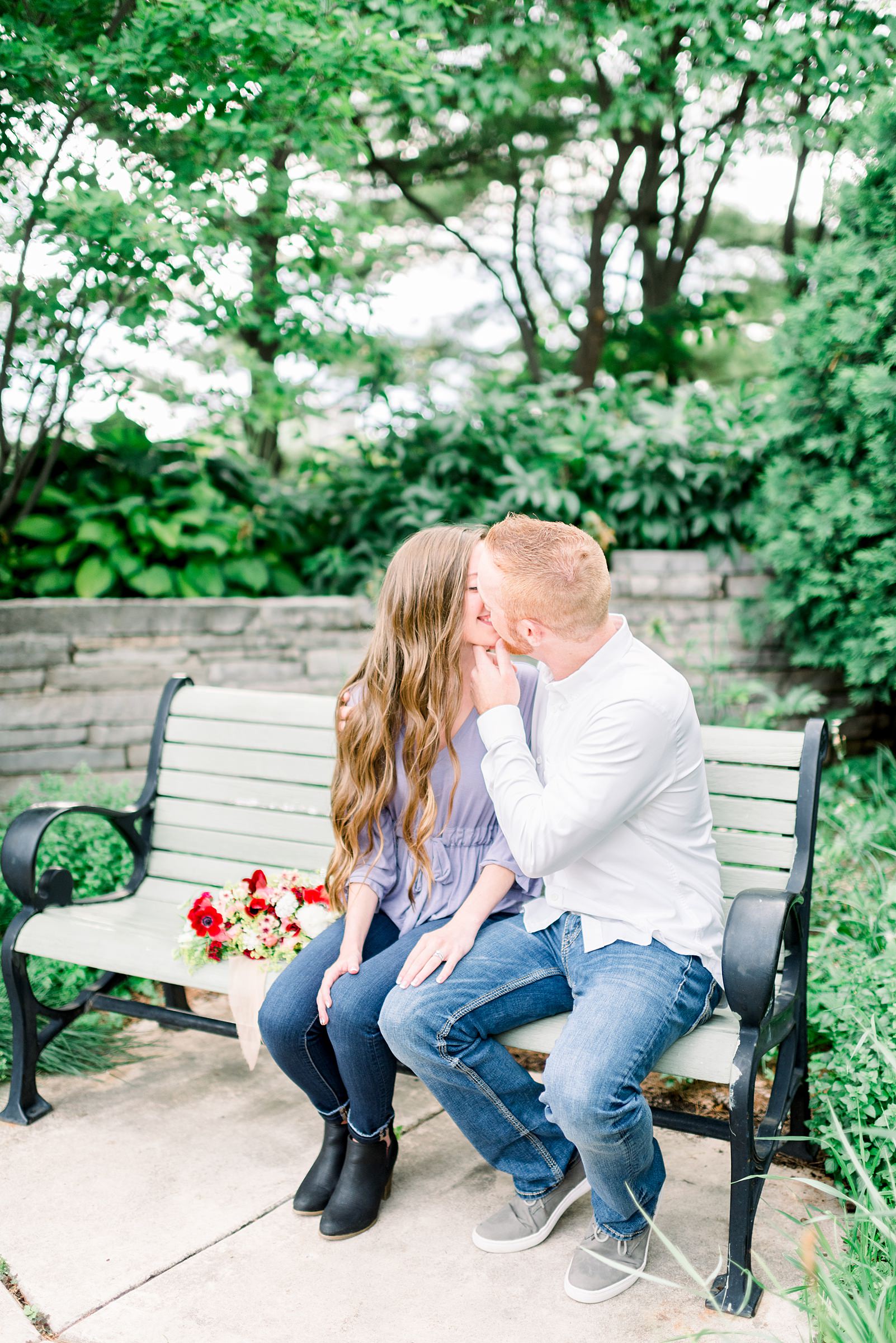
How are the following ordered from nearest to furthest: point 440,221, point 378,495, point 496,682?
point 496,682 → point 378,495 → point 440,221

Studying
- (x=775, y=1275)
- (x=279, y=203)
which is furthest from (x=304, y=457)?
(x=775, y=1275)

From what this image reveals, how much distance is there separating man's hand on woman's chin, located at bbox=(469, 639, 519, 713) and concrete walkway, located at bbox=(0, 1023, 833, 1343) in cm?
116

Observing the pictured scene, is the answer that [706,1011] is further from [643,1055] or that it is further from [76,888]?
[76,888]

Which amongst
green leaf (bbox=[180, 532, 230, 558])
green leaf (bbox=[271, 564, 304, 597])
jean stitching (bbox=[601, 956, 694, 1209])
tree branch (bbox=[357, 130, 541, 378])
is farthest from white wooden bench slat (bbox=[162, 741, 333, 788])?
tree branch (bbox=[357, 130, 541, 378])

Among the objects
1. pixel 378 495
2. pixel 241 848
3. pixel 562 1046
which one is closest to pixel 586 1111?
pixel 562 1046

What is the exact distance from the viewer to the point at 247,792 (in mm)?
3193

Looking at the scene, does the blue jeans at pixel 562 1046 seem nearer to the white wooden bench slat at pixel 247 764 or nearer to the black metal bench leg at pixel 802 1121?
the black metal bench leg at pixel 802 1121

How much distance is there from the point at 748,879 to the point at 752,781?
9.3 inches

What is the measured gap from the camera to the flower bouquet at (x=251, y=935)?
255 centimetres

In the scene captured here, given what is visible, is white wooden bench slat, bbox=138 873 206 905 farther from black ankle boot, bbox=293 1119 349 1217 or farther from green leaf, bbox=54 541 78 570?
green leaf, bbox=54 541 78 570

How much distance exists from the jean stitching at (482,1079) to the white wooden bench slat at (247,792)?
3.14 ft

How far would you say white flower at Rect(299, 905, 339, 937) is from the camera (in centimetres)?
264

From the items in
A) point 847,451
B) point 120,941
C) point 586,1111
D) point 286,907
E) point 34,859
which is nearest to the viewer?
point 586,1111

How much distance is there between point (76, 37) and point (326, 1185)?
12.0 feet
